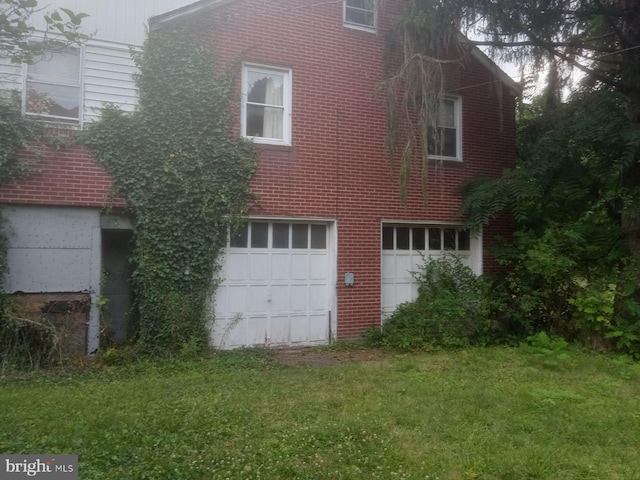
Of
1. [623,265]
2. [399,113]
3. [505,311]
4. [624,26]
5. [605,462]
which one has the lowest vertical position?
[605,462]

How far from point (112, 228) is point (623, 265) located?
28.3 ft

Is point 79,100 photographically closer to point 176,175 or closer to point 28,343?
point 176,175

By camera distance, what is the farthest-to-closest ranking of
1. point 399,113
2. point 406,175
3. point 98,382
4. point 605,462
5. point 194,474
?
point 399,113 → point 406,175 → point 98,382 → point 605,462 → point 194,474

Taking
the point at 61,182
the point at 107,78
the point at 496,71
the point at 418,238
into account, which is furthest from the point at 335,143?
the point at 61,182

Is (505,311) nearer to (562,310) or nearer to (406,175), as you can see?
(562,310)

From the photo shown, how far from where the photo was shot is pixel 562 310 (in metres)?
10.3

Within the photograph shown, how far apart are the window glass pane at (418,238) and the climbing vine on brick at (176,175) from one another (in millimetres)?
3652

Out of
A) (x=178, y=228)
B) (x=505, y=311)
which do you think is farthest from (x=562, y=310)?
(x=178, y=228)

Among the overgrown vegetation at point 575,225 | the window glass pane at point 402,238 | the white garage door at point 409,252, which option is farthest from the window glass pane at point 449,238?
the window glass pane at point 402,238

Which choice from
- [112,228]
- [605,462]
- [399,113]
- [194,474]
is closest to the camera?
[194,474]

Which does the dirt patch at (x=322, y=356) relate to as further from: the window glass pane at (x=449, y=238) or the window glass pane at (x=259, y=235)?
the window glass pane at (x=449, y=238)

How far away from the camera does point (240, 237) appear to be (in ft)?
31.5

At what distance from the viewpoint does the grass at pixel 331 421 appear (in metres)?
4.46

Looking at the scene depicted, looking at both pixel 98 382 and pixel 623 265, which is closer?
pixel 98 382
